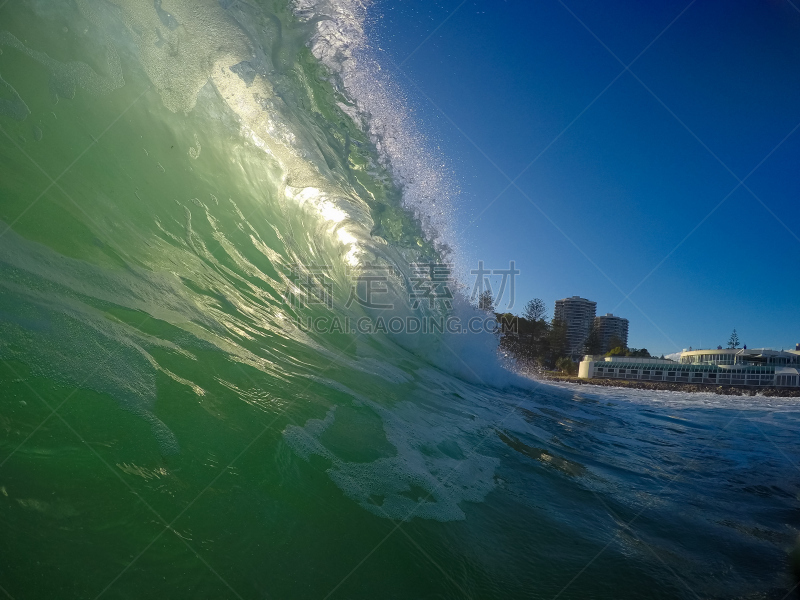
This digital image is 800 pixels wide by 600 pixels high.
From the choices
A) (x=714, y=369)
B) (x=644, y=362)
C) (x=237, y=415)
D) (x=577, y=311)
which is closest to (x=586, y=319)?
(x=577, y=311)

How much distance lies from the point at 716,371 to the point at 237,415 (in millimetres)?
34263

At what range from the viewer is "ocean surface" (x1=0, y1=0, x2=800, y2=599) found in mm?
1425

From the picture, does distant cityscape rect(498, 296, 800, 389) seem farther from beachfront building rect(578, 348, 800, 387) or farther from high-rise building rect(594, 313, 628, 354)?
high-rise building rect(594, 313, 628, 354)

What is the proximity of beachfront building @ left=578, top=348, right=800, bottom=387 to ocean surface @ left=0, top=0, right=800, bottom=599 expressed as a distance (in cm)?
2709

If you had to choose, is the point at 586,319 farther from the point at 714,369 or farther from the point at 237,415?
the point at 237,415

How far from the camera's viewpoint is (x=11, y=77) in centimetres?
309

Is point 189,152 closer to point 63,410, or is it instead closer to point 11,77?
point 11,77

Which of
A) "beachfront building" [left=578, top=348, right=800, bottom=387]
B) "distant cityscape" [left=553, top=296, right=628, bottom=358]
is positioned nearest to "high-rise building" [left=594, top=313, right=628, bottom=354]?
"distant cityscape" [left=553, top=296, right=628, bottom=358]

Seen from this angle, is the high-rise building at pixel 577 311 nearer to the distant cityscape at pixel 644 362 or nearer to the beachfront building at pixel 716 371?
the distant cityscape at pixel 644 362

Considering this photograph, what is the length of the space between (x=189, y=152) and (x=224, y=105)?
1223 millimetres

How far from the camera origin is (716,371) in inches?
1107

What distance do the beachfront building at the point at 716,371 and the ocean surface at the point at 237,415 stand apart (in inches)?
1067

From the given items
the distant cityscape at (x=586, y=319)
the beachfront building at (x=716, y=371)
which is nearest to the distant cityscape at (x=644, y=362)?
the beachfront building at (x=716, y=371)

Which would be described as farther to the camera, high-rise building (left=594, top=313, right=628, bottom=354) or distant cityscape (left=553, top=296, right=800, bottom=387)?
high-rise building (left=594, top=313, right=628, bottom=354)
